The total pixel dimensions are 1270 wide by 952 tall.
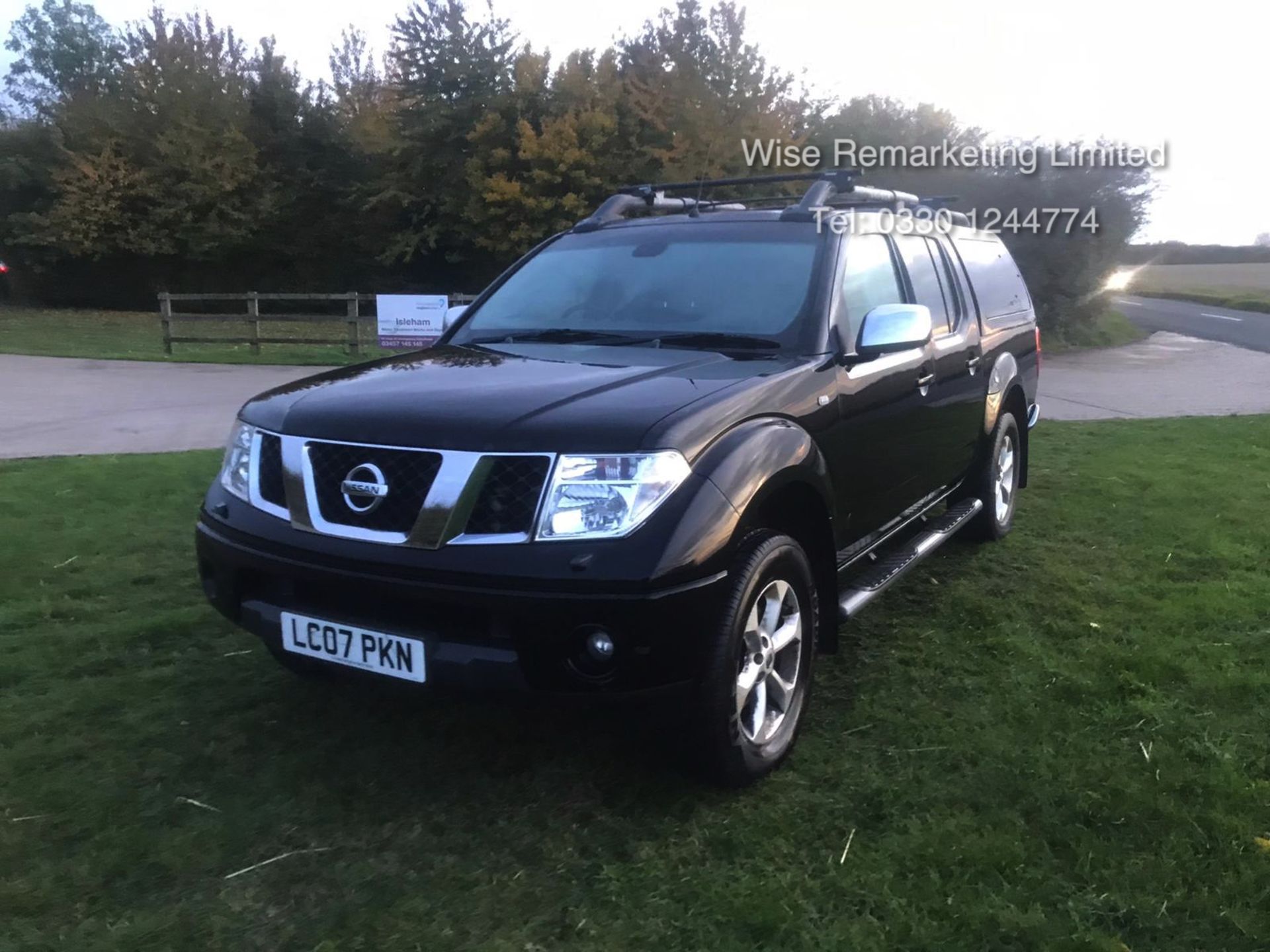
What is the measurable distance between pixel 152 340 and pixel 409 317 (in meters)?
9.90

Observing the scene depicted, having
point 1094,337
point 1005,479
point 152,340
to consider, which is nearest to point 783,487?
point 1005,479

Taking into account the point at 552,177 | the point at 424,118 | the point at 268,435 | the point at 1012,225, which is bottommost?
the point at 268,435

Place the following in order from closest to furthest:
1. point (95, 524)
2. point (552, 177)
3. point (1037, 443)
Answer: point (95, 524)
point (1037, 443)
point (552, 177)

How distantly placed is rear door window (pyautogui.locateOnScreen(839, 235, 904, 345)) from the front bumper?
1.56 m

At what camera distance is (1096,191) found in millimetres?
19656

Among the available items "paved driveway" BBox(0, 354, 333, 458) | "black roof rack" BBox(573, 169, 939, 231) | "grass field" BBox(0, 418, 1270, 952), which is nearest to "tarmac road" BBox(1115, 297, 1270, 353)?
"black roof rack" BBox(573, 169, 939, 231)

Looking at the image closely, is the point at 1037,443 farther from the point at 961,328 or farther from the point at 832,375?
the point at 832,375

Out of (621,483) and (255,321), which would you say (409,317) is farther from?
(621,483)

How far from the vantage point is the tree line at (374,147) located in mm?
28016

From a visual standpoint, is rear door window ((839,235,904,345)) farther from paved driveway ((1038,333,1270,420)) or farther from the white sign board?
the white sign board

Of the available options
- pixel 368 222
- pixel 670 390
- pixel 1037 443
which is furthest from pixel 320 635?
pixel 368 222

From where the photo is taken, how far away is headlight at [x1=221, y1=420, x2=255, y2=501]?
11.0 feet

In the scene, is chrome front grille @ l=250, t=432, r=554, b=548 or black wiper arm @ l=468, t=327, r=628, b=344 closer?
chrome front grille @ l=250, t=432, r=554, b=548

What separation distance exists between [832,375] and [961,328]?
185 centimetres
